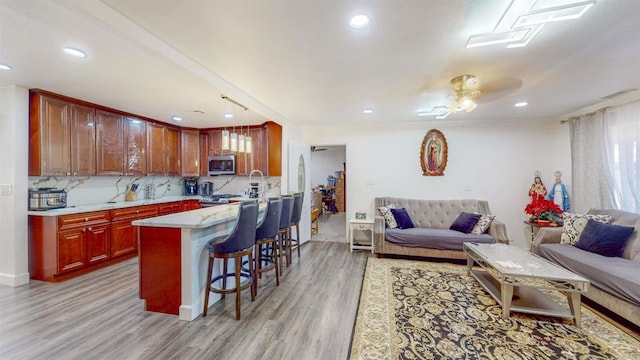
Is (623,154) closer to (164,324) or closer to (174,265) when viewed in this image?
(174,265)

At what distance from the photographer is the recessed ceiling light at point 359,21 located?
175 centimetres

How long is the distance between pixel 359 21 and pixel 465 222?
3621 millimetres

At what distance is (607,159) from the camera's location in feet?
11.8

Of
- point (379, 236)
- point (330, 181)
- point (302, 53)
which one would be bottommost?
point (379, 236)

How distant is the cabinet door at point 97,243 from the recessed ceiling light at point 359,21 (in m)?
4.09

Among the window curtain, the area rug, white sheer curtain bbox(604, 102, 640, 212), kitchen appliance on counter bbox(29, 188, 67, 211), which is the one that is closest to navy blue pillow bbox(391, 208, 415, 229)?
the area rug

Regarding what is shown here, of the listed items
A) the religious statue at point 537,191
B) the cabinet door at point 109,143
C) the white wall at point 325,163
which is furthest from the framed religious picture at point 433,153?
the white wall at point 325,163

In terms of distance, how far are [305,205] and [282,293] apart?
2.33 m

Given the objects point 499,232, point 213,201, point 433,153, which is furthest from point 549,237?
point 213,201

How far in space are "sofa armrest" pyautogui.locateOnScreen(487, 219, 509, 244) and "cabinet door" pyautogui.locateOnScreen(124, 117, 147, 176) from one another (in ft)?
19.2

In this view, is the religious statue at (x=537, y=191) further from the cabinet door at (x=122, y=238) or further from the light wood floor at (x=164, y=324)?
the cabinet door at (x=122, y=238)

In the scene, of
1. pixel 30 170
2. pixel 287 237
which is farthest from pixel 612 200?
pixel 30 170

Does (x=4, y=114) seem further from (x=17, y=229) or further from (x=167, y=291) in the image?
(x=167, y=291)

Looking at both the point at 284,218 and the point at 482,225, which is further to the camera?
the point at 482,225
